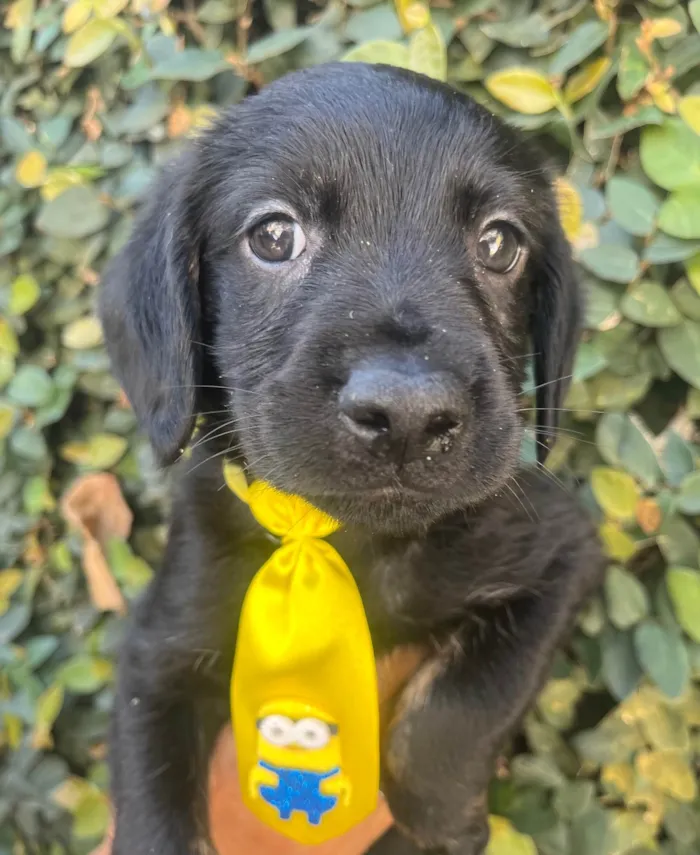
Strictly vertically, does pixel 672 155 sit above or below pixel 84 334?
above

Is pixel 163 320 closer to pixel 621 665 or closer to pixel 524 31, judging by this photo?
pixel 524 31

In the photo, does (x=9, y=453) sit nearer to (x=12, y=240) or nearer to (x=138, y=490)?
(x=138, y=490)

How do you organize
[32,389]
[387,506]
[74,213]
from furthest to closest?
[32,389], [74,213], [387,506]

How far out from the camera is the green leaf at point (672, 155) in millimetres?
1451

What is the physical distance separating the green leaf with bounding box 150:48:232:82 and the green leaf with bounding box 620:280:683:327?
1076mm

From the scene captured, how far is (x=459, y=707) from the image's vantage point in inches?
53.9

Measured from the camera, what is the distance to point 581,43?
4.96 feet

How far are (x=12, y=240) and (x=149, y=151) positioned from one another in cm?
49

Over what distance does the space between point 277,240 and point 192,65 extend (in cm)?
70

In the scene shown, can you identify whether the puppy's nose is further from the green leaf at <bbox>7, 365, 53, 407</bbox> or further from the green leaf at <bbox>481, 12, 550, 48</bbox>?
the green leaf at <bbox>7, 365, 53, 407</bbox>

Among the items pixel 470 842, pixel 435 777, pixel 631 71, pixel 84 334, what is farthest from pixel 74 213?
pixel 470 842

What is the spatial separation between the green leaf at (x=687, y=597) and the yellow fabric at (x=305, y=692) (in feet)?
2.28

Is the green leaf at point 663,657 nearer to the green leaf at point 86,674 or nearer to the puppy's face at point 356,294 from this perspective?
the puppy's face at point 356,294

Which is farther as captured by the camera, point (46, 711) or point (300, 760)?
point (46, 711)
